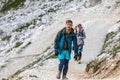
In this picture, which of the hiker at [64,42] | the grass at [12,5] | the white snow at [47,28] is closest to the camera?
the hiker at [64,42]

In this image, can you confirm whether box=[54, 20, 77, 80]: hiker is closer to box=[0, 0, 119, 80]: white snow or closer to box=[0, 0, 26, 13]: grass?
box=[0, 0, 119, 80]: white snow

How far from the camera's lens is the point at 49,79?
18812mm

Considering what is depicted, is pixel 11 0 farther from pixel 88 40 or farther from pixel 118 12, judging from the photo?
pixel 88 40

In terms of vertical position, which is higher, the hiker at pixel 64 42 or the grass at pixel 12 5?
the hiker at pixel 64 42

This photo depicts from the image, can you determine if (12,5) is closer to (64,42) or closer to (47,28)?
(47,28)

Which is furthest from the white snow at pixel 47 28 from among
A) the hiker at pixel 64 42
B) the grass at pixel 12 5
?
the hiker at pixel 64 42

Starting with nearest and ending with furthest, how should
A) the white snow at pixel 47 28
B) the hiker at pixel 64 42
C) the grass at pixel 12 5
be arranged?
the hiker at pixel 64 42 → the white snow at pixel 47 28 → the grass at pixel 12 5

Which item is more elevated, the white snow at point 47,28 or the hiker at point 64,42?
the hiker at point 64,42

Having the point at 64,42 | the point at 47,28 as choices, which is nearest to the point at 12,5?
the point at 47,28

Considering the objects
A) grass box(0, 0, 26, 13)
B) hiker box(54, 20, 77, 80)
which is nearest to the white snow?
grass box(0, 0, 26, 13)

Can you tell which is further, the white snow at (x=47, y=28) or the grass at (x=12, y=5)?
the grass at (x=12, y=5)

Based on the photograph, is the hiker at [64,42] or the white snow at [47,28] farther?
the white snow at [47,28]

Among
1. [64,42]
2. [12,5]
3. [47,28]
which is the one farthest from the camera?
[12,5]

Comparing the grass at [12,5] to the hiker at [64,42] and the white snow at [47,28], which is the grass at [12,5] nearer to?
the white snow at [47,28]
